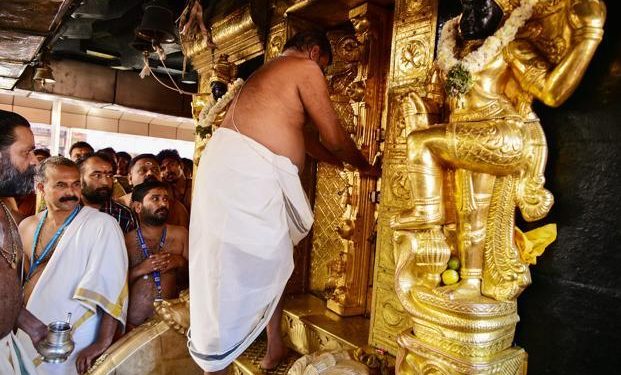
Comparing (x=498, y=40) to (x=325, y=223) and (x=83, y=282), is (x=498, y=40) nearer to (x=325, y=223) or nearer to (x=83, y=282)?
(x=325, y=223)

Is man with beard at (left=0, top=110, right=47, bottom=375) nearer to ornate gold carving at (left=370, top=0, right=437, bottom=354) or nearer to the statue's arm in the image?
ornate gold carving at (left=370, top=0, right=437, bottom=354)

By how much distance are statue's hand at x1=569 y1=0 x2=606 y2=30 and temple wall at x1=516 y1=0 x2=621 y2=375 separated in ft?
0.44

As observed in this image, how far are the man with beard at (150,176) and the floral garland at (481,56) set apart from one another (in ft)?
13.4

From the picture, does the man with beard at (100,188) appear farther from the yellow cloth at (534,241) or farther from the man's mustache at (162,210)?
the yellow cloth at (534,241)

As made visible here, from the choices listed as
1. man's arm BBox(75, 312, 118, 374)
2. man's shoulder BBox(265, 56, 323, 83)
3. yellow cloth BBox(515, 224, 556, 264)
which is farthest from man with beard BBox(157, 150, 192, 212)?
yellow cloth BBox(515, 224, 556, 264)

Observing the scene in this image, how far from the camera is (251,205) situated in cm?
232

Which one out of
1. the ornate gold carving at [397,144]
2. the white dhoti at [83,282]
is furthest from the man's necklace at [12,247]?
the ornate gold carving at [397,144]

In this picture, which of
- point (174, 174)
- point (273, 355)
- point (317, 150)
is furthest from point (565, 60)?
point (174, 174)

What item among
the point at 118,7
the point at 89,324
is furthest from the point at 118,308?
the point at 118,7

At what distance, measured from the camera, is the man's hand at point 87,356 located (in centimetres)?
335

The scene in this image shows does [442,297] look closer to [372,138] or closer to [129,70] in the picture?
[372,138]

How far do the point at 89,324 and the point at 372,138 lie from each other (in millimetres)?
2673

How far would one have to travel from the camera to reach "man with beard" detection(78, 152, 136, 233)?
4.41 metres

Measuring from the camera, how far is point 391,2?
302cm
